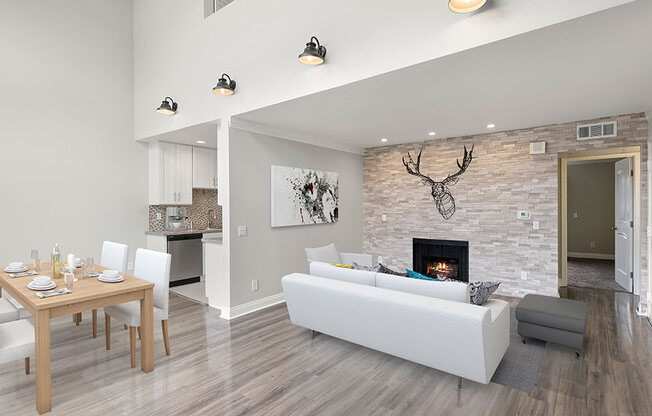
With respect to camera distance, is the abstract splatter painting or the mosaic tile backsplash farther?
the mosaic tile backsplash

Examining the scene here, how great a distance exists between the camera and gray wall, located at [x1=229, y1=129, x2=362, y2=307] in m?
4.21

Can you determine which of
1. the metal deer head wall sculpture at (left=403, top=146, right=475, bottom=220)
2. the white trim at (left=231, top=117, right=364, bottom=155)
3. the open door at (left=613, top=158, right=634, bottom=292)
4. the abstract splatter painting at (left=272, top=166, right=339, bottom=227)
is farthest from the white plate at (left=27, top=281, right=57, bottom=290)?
the open door at (left=613, top=158, right=634, bottom=292)

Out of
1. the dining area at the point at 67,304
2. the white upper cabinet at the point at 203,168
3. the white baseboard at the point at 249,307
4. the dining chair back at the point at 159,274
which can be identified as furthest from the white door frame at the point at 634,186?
the white upper cabinet at the point at 203,168

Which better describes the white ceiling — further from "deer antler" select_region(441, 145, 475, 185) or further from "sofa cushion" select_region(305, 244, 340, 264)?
"sofa cushion" select_region(305, 244, 340, 264)

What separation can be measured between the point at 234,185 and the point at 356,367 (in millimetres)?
2522

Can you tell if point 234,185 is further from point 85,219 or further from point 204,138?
point 85,219

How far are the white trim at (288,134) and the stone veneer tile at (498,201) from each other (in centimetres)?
88

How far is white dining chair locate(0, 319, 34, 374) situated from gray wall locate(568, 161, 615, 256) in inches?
397

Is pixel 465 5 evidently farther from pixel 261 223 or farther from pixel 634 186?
pixel 634 186

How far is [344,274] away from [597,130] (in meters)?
3.83

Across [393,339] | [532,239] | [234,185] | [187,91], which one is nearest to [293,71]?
[234,185]

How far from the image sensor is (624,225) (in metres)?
5.29

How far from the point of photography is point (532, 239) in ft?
15.6

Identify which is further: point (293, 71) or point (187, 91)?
point (187, 91)
